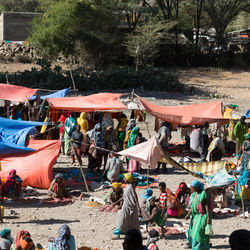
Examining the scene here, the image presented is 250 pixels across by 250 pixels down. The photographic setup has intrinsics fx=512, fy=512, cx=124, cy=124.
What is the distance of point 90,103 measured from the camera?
1343 cm

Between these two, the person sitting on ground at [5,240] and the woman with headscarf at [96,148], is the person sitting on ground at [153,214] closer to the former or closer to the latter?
the person sitting on ground at [5,240]

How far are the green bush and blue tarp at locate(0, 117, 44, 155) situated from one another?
1110cm

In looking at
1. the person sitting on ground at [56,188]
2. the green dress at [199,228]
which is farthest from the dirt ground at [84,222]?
the green dress at [199,228]

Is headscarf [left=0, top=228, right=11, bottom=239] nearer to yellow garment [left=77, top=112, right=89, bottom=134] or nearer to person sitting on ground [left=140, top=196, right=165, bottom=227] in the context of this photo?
person sitting on ground [left=140, top=196, right=165, bottom=227]

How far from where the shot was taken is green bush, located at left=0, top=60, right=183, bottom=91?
2311cm

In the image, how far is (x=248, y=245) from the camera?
3439mm

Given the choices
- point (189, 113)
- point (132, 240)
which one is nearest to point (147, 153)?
point (189, 113)

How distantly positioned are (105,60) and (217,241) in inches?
1006

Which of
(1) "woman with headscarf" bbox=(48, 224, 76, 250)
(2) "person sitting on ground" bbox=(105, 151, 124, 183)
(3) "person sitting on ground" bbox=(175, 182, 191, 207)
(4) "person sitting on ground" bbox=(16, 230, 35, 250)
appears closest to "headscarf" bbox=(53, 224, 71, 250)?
(1) "woman with headscarf" bbox=(48, 224, 76, 250)

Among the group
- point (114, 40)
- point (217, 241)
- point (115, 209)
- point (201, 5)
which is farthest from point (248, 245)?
point (201, 5)

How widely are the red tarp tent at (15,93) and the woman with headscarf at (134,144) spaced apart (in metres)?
4.12

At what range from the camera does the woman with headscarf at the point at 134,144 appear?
38.0ft

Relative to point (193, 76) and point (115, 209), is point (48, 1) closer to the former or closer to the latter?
point (193, 76)

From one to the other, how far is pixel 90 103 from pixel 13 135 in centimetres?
274
